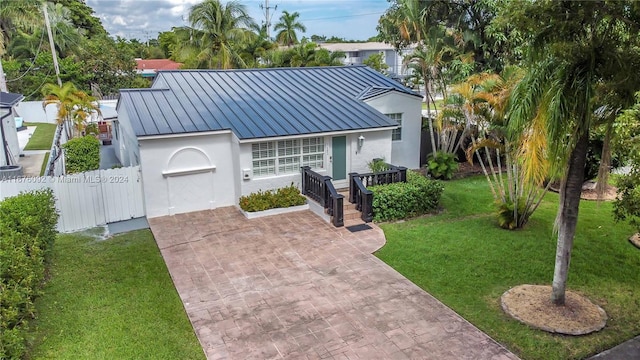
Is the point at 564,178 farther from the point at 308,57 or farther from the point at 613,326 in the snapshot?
the point at 308,57

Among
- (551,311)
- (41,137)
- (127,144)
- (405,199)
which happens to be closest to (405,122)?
(405,199)

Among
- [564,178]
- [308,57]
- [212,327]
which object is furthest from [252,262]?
[308,57]

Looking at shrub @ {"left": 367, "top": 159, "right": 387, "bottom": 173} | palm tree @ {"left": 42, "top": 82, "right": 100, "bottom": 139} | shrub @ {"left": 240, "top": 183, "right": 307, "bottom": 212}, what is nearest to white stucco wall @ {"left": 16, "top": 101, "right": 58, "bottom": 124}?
palm tree @ {"left": 42, "top": 82, "right": 100, "bottom": 139}

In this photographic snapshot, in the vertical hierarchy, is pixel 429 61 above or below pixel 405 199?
above

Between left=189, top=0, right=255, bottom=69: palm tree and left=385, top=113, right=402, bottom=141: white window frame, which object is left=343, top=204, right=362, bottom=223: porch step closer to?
left=385, top=113, right=402, bottom=141: white window frame

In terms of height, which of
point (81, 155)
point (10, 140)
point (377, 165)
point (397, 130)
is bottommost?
point (377, 165)

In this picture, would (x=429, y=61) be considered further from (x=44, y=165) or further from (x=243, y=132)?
(x=44, y=165)

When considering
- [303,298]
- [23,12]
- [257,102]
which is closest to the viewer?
[303,298]
